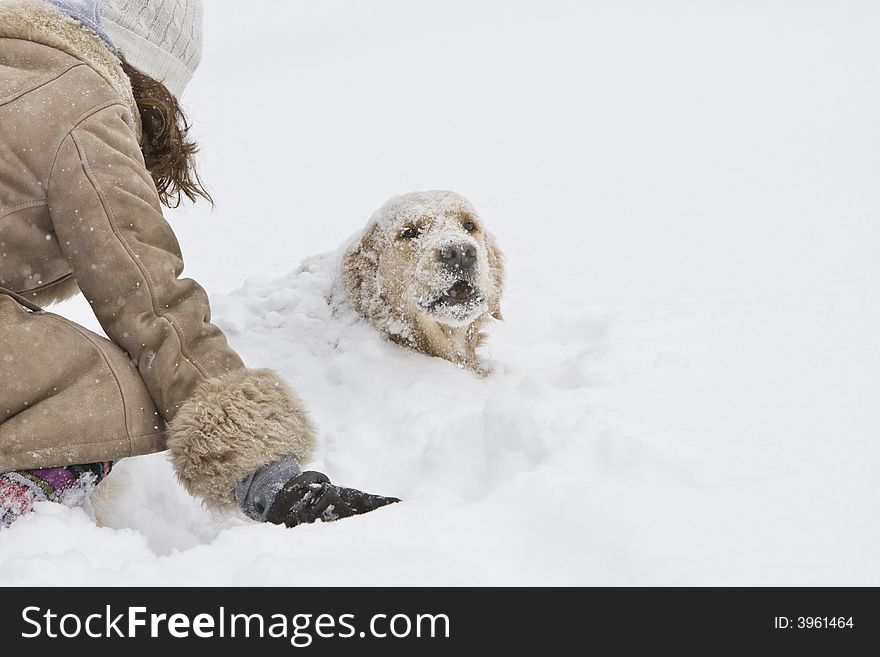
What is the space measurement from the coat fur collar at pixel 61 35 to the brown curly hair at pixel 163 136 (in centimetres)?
22

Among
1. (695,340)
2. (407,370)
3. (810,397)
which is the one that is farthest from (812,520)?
(407,370)

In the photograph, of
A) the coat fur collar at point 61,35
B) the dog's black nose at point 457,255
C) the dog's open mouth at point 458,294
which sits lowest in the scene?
the coat fur collar at point 61,35

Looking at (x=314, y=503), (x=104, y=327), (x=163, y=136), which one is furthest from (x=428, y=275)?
(x=314, y=503)

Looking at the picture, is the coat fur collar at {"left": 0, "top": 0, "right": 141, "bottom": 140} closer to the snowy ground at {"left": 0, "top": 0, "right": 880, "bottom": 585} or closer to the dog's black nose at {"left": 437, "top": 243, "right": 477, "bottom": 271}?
the snowy ground at {"left": 0, "top": 0, "right": 880, "bottom": 585}

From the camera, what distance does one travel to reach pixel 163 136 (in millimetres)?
2850

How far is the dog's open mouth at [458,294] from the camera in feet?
12.2

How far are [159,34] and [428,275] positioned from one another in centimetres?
150

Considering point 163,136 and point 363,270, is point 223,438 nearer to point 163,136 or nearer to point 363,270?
point 163,136

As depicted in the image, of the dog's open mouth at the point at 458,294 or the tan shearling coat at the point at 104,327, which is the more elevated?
the dog's open mouth at the point at 458,294

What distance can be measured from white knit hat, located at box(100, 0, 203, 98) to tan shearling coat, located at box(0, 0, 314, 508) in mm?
377

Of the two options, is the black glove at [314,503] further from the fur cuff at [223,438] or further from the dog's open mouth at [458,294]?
the dog's open mouth at [458,294]

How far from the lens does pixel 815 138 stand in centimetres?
805

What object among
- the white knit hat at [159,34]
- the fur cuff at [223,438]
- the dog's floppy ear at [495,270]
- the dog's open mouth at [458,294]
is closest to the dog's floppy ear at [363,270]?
the dog's open mouth at [458,294]

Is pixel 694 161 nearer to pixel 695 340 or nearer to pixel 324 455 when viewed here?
pixel 695 340
